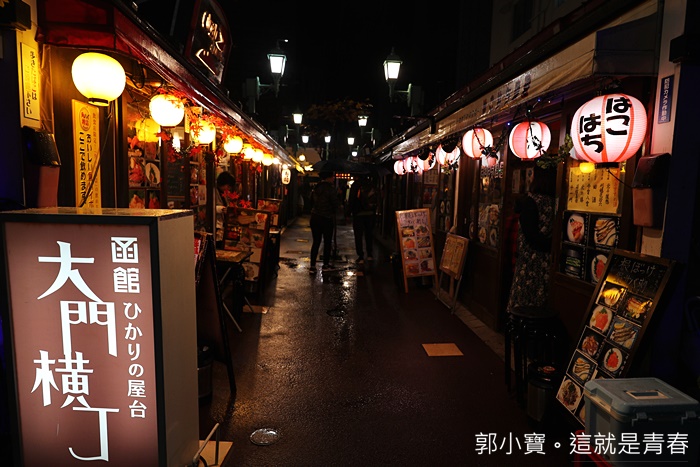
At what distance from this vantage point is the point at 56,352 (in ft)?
10.2

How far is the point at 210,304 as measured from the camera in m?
5.56

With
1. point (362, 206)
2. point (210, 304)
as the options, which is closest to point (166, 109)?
point (210, 304)

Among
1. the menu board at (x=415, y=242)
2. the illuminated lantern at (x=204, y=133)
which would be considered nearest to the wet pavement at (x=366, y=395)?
the menu board at (x=415, y=242)

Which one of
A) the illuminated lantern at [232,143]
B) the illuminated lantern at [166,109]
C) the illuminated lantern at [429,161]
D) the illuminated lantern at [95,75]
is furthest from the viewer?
the illuminated lantern at [429,161]

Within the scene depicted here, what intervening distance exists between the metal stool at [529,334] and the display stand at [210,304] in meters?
3.72

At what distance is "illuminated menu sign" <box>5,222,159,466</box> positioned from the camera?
3053 millimetres

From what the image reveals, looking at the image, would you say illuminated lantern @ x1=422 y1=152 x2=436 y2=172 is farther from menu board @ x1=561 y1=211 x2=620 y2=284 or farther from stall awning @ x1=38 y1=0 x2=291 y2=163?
stall awning @ x1=38 y1=0 x2=291 y2=163

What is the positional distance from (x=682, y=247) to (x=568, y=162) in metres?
2.18

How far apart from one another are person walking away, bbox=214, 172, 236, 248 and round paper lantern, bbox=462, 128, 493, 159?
19.5ft

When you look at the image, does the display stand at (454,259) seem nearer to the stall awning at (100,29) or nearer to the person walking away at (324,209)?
the person walking away at (324,209)

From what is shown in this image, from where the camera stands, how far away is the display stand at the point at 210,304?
5477 millimetres

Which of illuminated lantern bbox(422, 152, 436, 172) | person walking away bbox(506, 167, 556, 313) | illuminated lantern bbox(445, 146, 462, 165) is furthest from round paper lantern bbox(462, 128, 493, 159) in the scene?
illuminated lantern bbox(422, 152, 436, 172)

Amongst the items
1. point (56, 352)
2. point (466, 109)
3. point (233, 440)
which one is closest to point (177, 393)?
point (56, 352)

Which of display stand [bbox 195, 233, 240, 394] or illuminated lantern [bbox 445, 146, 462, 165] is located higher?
illuminated lantern [bbox 445, 146, 462, 165]
